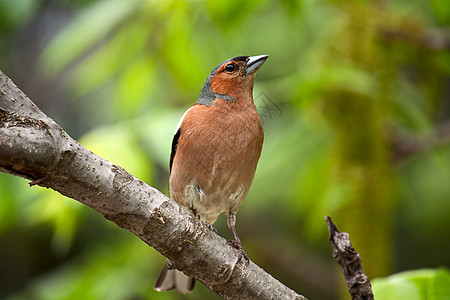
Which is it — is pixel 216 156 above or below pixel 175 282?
above

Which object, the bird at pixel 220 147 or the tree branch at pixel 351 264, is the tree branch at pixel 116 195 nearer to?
the tree branch at pixel 351 264

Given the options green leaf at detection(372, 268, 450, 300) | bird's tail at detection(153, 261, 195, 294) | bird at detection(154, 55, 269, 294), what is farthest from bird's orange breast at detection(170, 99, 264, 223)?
green leaf at detection(372, 268, 450, 300)

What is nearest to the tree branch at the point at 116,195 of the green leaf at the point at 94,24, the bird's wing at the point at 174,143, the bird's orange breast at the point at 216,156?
the bird's orange breast at the point at 216,156

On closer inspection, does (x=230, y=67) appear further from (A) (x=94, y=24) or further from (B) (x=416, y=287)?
→ (B) (x=416, y=287)

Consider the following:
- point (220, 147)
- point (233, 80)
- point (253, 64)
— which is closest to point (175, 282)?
point (220, 147)

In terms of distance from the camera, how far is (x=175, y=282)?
3424mm

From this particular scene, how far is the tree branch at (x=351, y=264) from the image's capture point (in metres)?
2.31

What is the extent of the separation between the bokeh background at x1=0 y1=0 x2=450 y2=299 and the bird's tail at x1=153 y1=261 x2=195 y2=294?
2.14ft

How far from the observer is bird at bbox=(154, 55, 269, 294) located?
3010mm

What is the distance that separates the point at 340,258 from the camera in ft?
7.67

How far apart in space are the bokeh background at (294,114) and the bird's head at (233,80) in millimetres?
174

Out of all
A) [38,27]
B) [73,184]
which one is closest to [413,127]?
[73,184]

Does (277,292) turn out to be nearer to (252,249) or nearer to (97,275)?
(97,275)

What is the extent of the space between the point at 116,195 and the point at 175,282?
149cm
